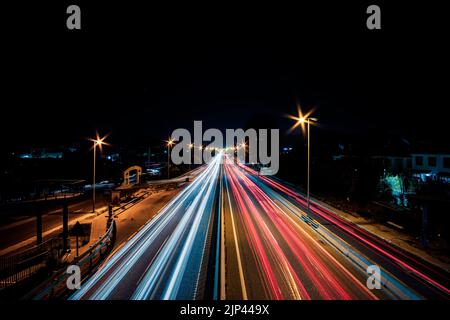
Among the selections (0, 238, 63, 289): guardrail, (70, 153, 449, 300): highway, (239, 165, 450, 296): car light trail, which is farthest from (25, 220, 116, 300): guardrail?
(239, 165, 450, 296): car light trail

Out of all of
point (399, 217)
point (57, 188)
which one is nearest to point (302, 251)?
point (399, 217)

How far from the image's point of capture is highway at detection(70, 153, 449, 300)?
6891 millimetres

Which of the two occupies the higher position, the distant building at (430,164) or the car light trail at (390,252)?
the distant building at (430,164)

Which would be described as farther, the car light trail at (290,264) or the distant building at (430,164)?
the distant building at (430,164)

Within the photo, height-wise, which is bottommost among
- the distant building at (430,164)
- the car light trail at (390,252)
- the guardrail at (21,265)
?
the guardrail at (21,265)

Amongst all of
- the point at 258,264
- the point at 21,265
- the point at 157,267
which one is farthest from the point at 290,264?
the point at 21,265

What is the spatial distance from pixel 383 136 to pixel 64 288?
7164 cm

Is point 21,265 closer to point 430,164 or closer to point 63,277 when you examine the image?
point 63,277

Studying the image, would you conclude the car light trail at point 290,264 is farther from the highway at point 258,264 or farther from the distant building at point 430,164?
the distant building at point 430,164

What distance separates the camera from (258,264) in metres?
8.52

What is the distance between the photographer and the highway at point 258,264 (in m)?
6.89

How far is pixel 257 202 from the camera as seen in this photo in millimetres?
19625

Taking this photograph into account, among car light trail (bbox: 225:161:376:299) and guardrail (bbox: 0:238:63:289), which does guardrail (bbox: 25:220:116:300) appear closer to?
guardrail (bbox: 0:238:63:289)

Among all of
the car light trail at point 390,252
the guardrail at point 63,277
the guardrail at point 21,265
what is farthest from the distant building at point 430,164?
the guardrail at point 21,265
